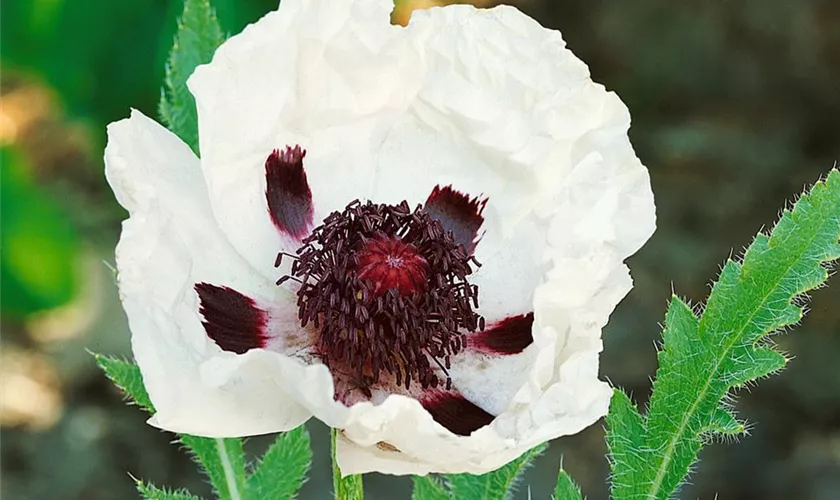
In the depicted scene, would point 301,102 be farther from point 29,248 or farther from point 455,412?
point 29,248

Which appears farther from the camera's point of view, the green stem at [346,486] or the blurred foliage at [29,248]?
the blurred foliage at [29,248]

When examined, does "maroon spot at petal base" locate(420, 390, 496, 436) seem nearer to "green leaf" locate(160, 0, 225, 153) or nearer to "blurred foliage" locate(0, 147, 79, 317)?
"green leaf" locate(160, 0, 225, 153)

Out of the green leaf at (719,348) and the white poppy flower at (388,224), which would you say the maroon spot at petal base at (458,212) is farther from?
the green leaf at (719,348)

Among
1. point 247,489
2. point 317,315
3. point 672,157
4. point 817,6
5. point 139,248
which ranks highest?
point 139,248

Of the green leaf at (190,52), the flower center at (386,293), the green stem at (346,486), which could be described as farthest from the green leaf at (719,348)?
the green leaf at (190,52)

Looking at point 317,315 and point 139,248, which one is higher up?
point 139,248

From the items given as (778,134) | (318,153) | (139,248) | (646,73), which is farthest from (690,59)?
(139,248)

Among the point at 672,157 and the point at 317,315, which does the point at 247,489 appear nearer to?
the point at 317,315
